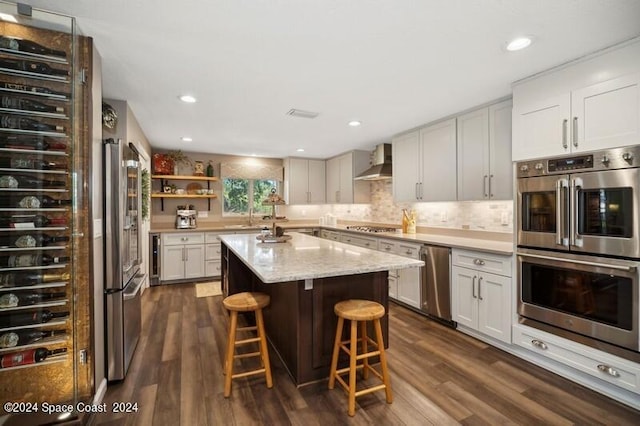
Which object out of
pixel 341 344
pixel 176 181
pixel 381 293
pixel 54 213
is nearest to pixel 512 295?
pixel 381 293

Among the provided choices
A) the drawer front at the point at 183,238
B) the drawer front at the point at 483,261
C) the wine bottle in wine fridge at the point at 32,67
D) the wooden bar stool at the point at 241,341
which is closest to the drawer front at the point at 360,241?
the drawer front at the point at 483,261

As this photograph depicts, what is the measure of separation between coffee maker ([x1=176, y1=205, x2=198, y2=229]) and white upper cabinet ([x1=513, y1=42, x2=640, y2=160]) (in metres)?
4.79

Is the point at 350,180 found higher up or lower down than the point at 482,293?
higher up

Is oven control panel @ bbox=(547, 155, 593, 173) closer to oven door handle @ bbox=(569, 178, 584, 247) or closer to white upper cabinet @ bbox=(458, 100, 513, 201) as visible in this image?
oven door handle @ bbox=(569, 178, 584, 247)

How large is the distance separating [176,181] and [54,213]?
3.88 meters

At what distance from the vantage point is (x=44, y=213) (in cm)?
169

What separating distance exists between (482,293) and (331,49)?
244cm

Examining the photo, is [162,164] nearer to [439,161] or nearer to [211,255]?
[211,255]

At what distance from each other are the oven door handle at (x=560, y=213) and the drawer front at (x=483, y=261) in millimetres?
422

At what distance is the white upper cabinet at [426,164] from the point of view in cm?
333

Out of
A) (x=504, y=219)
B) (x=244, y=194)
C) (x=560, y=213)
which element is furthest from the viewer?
(x=244, y=194)

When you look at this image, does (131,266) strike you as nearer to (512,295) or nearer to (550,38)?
(512,295)

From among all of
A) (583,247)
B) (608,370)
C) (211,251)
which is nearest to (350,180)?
(211,251)

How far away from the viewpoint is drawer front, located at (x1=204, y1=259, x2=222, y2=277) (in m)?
5.00
